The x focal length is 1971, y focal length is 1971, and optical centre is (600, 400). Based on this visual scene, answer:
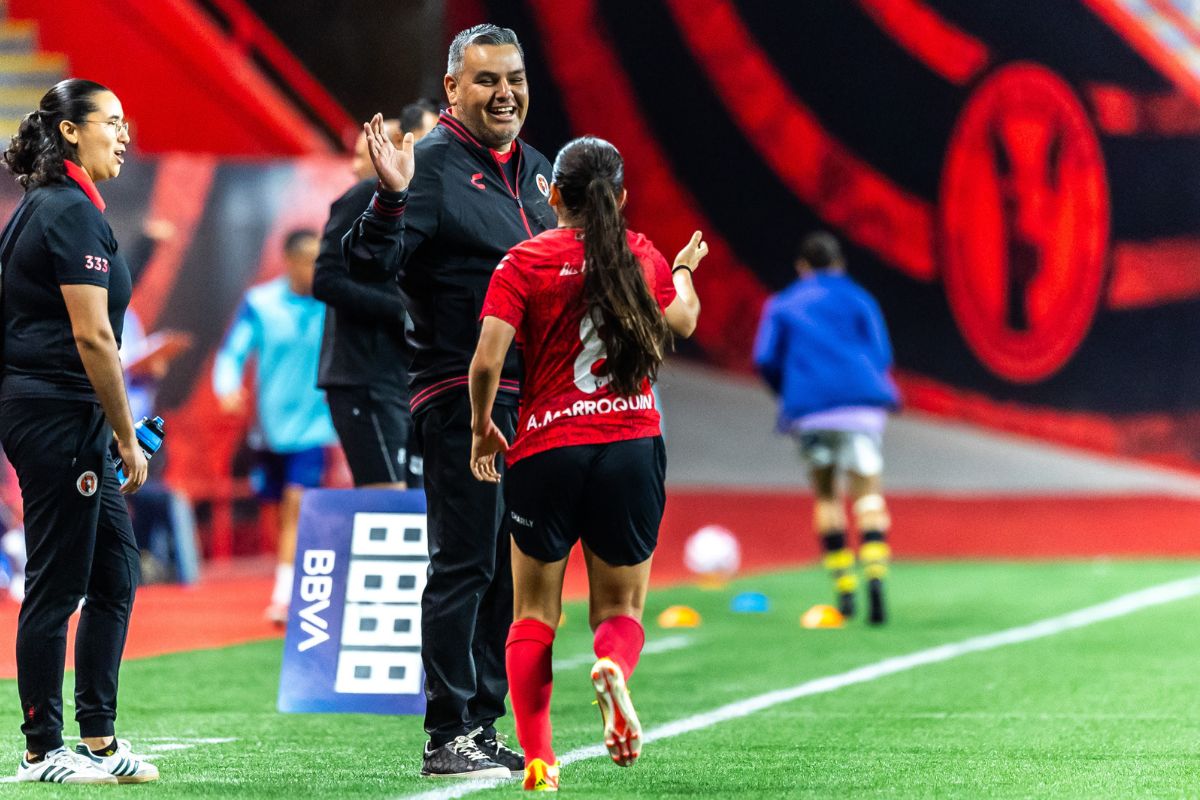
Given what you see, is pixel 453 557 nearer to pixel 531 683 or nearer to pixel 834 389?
pixel 531 683

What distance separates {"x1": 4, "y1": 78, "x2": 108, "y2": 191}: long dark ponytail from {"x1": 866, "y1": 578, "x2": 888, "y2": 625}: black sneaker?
652 centimetres

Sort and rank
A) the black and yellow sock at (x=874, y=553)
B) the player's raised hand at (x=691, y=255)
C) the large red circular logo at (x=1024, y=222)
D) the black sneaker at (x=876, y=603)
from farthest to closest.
Answer: the large red circular logo at (x=1024, y=222) → the black and yellow sock at (x=874, y=553) → the black sneaker at (x=876, y=603) → the player's raised hand at (x=691, y=255)

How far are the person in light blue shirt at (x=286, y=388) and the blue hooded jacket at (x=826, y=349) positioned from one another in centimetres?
262

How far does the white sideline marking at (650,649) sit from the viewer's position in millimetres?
8828

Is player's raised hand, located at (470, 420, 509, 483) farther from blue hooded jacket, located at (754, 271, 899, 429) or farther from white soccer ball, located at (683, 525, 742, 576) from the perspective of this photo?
white soccer ball, located at (683, 525, 742, 576)

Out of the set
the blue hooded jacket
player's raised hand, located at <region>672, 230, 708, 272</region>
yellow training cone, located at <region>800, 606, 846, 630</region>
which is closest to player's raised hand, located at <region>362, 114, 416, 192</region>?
player's raised hand, located at <region>672, 230, 708, 272</region>

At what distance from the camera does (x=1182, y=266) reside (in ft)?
56.0

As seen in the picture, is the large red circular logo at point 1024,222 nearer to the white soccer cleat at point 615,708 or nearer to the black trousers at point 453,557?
the black trousers at point 453,557

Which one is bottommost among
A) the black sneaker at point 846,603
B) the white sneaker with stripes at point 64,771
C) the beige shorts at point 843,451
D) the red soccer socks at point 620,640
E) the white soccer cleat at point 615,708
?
the white sneaker with stripes at point 64,771

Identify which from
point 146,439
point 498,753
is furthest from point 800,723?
point 146,439

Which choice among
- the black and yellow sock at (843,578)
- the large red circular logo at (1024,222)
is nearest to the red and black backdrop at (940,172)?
the large red circular logo at (1024,222)

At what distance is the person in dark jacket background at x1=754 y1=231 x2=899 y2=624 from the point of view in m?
11.2

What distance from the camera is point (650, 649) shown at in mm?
9570

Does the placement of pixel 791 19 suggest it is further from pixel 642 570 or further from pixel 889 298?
pixel 642 570
